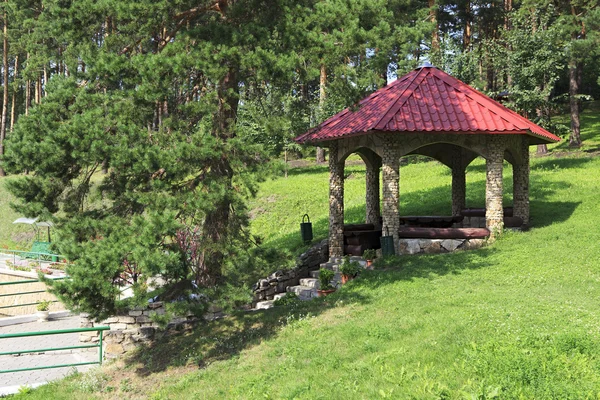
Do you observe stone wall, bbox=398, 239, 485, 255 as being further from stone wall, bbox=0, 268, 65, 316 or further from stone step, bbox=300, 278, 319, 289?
stone wall, bbox=0, 268, 65, 316

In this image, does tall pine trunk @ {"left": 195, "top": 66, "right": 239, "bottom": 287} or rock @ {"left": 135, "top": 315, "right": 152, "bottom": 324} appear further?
rock @ {"left": 135, "top": 315, "right": 152, "bottom": 324}

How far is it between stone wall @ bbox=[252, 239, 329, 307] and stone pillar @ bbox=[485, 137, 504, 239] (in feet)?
14.9

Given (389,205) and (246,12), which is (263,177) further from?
(389,205)

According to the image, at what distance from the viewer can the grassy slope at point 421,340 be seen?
20.1 feet

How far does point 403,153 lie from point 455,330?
21.2ft

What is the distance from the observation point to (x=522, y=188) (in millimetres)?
15320

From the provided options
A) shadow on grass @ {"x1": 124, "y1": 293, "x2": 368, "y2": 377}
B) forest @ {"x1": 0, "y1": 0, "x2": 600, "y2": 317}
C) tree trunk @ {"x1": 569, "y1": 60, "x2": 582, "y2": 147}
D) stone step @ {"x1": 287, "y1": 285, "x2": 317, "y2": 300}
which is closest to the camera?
forest @ {"x1": 0, "y1": 0, "x2": 600, "y2": 317}

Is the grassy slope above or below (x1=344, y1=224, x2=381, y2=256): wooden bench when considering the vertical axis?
below

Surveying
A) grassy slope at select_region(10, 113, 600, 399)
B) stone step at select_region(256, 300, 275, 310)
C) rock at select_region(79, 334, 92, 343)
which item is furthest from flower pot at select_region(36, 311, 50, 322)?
stone step at select_region(256, 300, 275, 310)

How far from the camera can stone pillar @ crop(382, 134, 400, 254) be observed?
43.3 feet

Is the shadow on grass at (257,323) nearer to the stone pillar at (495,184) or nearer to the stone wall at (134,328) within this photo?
the stone wall at (134,328)

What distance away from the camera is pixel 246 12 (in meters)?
10.2

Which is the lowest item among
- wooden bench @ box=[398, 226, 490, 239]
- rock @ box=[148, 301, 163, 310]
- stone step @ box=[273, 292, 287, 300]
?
stone step @ box=[273, 292, 287, 300]

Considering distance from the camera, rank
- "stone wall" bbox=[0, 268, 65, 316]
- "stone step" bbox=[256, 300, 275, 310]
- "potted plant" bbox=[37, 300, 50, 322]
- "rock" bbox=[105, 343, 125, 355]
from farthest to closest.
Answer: "stone wall" bbox=[0, 268, 65, 316]
"potted plant" bbox=[37, 300, 50, 322]
"stone step" bbox=[256, 300, 275, 310]
"rock" bbox=[105, 343, 125, 355]
